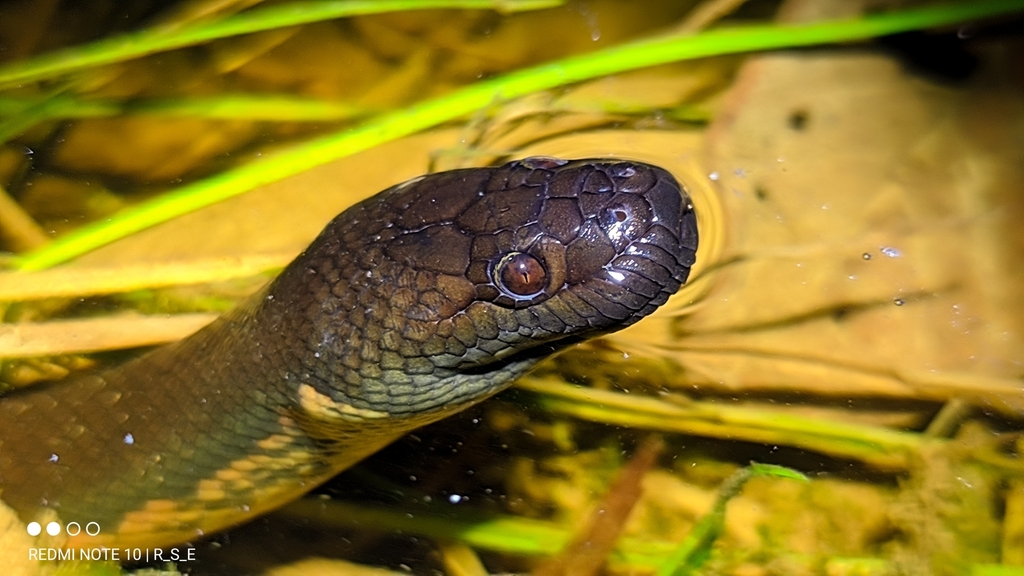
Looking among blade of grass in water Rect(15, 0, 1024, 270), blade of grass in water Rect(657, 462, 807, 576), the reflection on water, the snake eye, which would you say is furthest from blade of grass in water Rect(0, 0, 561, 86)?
blade of grass in water Rect(657, 462, 807, 576)

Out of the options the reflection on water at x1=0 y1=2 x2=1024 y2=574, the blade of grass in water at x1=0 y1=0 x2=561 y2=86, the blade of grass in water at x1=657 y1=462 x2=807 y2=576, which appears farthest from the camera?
the blade of grass in water at x1=0 y1=0 x2=561 y2=86

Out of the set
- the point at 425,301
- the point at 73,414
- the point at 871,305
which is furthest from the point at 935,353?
the point at 73,414

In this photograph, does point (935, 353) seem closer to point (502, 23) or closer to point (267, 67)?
point (502, 23)

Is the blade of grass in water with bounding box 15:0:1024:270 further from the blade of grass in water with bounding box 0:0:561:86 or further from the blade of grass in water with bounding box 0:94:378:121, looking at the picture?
the blade of grass in water with bounding box 0:0:561:86

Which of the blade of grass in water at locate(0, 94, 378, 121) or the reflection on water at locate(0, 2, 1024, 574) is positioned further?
the blade of grass in water at locate(0, 94, 378, 121)

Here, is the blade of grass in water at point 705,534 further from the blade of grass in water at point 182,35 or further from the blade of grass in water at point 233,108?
the blade of grass in water at point 182,35

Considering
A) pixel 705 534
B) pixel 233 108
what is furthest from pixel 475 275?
pixel 233 108
